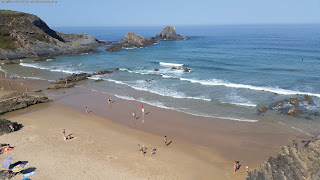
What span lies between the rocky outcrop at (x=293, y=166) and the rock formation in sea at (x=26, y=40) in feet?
219

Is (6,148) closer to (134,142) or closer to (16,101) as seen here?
(134,142)

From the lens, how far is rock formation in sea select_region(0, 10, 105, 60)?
208 ft

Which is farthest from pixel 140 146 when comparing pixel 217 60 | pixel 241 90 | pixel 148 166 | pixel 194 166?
pixel 217 60

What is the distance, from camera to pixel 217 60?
55.9 m

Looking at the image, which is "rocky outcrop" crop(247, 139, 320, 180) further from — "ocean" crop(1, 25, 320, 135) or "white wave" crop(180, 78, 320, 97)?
"white wave" crop(180, 78, 320, 97)

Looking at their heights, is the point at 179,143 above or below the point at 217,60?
below

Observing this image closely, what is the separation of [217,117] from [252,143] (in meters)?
6.07

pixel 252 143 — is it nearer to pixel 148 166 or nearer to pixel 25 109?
pixel 148 166

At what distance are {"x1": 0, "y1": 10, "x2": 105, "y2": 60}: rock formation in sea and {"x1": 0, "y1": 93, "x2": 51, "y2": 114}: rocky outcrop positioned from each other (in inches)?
1475

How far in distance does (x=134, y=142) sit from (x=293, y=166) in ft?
40.6

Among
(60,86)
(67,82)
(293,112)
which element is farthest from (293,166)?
(67,82)

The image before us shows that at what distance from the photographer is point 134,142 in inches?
824

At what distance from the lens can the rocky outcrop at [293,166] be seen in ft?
41.8

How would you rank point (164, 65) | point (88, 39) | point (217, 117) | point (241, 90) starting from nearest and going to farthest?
point (217, 117) → point (241, 90) → point (164, 65) → point (88, 39)
